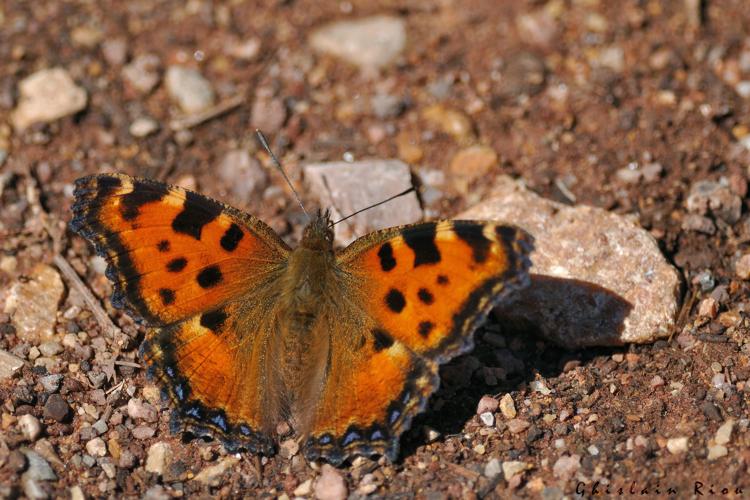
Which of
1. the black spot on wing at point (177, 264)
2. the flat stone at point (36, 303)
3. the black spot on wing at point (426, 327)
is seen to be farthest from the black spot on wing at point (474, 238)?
the flat stone at point (36, 303)

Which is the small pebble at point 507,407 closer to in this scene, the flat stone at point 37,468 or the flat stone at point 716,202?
the flat stone at point 716,202

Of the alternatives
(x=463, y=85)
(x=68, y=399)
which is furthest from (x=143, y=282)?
(x=463, y=85)

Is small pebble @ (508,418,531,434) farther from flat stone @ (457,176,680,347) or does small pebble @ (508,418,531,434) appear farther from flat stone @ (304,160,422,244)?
flat stone @ (304,160,422,244)

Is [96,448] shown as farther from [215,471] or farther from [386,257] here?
[386,257]

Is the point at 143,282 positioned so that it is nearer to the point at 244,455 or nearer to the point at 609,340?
the point at 244,455

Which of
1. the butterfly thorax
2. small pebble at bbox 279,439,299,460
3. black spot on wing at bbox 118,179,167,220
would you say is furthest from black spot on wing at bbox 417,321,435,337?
black spot on wing at bbox 118,179,167,220
